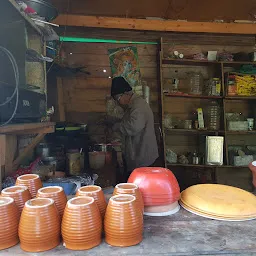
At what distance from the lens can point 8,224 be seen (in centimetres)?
67

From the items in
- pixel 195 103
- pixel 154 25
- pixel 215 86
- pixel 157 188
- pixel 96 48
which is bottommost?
pixel 157 188

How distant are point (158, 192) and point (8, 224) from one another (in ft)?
1.56

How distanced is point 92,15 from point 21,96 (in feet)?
7.16

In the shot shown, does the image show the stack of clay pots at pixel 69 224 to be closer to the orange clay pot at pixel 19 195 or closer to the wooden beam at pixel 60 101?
the orange clay pot at pixel 19 195

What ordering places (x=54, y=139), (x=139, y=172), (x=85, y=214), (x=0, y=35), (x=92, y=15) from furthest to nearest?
(x=92, y=15) < (x=54, y=139) < (x=0, y=35) < (x=139, y=172) < (x=85, y=214)

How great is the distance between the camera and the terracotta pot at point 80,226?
0.66 meters

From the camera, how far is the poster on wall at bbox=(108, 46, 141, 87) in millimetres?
3400

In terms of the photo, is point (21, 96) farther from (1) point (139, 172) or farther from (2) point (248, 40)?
(2) point (248, 40)

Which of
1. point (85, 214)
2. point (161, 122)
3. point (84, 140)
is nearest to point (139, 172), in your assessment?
point (85, 214)

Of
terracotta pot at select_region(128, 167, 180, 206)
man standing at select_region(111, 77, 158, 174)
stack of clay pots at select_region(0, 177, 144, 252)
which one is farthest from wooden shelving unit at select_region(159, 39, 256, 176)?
stack of clay pots at select_region(0, 177, 144, 252)

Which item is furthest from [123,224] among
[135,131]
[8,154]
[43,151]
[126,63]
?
[126,63]

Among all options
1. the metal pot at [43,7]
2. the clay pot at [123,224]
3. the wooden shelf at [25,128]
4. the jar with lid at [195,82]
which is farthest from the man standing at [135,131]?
the clay pot at [123,224]

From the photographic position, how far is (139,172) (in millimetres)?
975

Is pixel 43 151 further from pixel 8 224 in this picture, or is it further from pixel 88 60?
pixel 88 60
